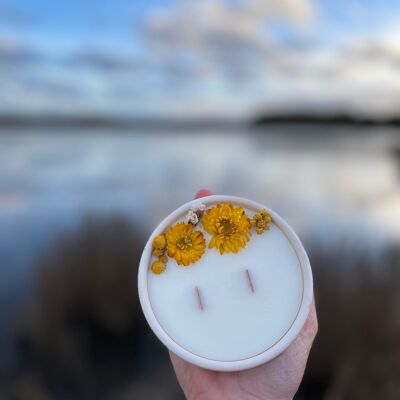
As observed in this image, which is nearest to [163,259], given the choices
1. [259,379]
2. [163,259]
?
[163,259]

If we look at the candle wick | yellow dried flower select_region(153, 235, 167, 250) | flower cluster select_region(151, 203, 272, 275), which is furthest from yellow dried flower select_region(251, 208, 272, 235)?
yellow dried flower select_region(153, 235, 167, 250)

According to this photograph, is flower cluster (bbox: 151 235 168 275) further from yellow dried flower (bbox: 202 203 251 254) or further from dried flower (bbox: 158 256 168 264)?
yellow dried flower (bbox: 202 203 251 254)

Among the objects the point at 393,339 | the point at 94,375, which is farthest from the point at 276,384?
the point at 94,375

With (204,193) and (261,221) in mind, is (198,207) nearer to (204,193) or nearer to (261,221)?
(204,193)

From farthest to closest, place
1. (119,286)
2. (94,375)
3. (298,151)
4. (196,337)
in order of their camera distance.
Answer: (298,151), (119,286), (94,375), (196,337)

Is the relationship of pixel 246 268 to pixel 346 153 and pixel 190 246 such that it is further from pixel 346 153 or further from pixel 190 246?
pixel 346 153

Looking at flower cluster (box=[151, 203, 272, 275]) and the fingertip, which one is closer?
flower cluster (box=[151, 203, 272, 275])

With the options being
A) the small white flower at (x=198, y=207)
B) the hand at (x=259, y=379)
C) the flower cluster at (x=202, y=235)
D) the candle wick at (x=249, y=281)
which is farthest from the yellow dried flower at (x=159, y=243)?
the hand at (x=259, y=379)
